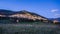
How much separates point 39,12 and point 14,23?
36 centimetres

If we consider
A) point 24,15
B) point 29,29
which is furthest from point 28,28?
point 24,15

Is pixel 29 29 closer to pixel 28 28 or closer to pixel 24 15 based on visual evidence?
pixel 28 28

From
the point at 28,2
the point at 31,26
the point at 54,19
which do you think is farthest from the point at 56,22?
the point at 28,2

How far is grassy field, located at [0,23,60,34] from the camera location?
1401mm

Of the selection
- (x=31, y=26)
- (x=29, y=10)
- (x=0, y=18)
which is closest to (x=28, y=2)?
(x=29, y=10)

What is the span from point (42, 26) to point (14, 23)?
0.37 metres

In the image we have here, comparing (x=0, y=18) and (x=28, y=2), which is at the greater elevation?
(x=28, y=2)

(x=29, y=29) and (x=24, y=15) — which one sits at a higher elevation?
(x=24, y=15)

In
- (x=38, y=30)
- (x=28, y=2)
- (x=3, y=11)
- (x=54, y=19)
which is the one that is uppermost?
(x=28, y=2)

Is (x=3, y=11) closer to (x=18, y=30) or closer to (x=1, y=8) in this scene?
(x=1, y=8)

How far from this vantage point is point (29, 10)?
1.45 meters

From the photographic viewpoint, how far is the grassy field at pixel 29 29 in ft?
4.60

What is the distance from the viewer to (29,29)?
55.9 inches

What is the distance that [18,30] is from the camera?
1.41m
